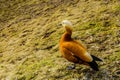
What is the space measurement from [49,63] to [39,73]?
0.42 meters

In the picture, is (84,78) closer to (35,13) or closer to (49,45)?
(49,45)

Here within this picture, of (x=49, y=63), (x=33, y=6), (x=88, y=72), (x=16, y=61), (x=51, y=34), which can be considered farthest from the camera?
(x=33, y=6)

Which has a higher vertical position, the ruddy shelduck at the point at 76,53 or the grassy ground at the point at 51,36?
the ruddy shelduck at the point at 76,53

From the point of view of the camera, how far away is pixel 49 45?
8148 mm

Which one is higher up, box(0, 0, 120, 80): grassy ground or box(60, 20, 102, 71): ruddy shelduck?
box(60, 20, 102, 71): ruddy shelduck

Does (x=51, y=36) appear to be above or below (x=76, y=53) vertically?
below

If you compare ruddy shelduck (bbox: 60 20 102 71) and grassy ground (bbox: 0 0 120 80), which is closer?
ruddy shelduck (bbox: 60 20 102 71)

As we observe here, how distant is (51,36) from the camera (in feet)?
28.4

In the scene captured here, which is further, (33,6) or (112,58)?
(33,6)

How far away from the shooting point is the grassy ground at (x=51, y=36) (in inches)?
269

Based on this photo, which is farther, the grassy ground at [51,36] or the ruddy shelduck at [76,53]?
the grassy ground at [51,36]

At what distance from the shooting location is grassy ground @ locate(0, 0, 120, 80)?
6840 mm

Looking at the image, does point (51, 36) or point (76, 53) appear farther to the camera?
point (51, 36)

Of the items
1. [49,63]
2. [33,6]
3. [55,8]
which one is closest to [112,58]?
[49,63]
